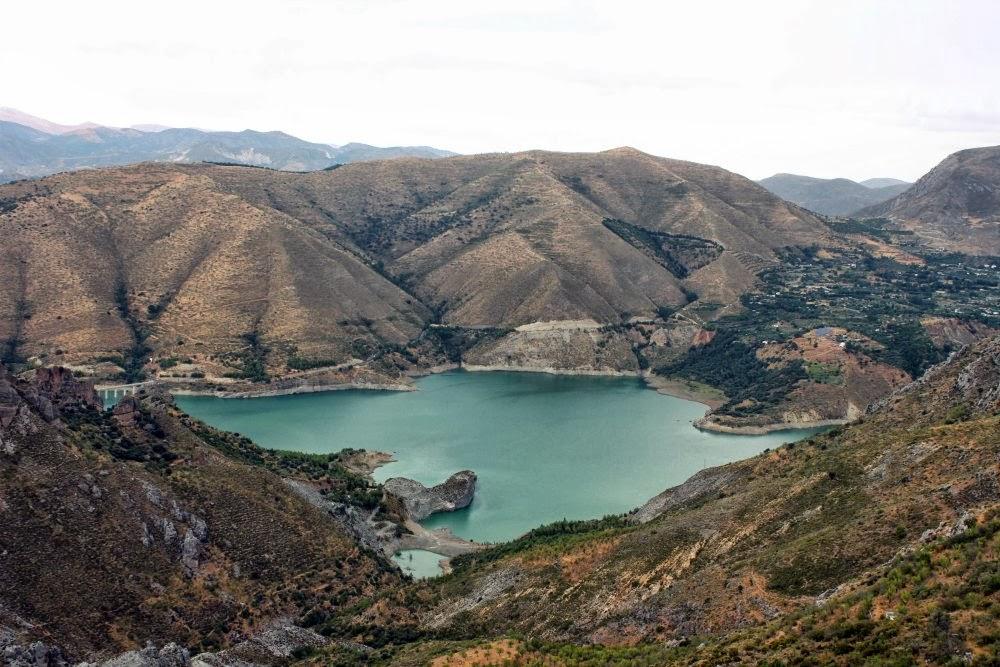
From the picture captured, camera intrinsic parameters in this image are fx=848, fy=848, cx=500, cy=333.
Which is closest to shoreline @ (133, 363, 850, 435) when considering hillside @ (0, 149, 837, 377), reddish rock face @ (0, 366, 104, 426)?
hillside @ (0, 149, 837, 377)

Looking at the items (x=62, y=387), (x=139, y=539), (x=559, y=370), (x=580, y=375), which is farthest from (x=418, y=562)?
(x=559, y=370)

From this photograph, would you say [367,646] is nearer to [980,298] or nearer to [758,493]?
[758,493]

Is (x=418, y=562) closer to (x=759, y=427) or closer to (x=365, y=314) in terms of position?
(x=759, y=427)

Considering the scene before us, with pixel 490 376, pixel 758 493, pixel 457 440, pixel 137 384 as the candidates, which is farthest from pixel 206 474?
pixel 490 376

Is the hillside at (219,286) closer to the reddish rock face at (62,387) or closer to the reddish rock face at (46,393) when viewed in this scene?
the reddish rock face at (62,387)

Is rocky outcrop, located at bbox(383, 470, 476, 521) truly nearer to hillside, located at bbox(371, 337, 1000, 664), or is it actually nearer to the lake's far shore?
hillside, located at bbox(371, 337, 1000, 664)
